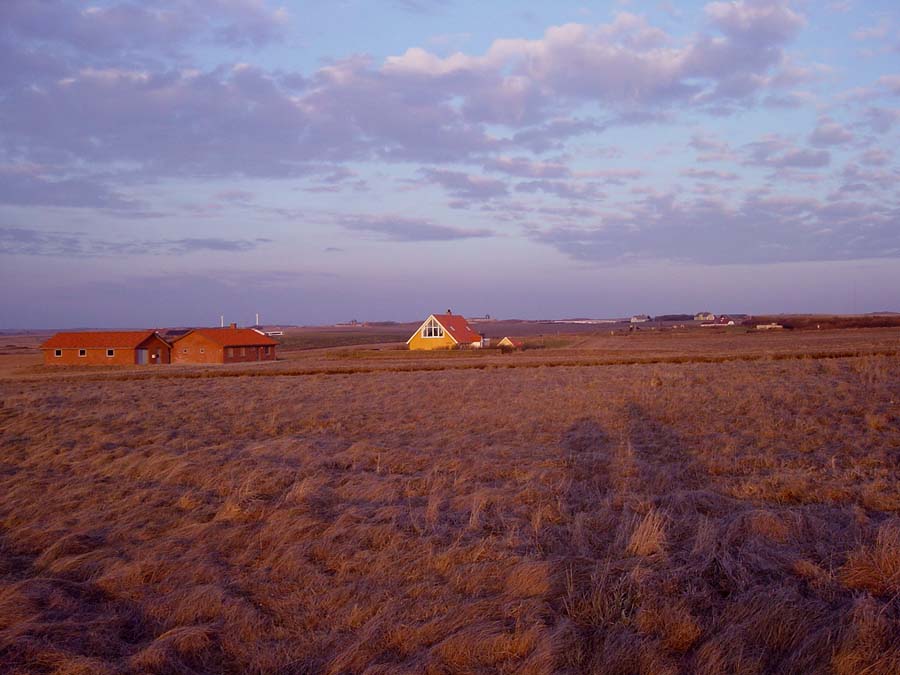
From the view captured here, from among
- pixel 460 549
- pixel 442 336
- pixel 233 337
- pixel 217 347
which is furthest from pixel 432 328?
pixel 460 549

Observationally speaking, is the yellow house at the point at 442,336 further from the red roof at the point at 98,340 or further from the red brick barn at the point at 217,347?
the red roof at the point at 98,340

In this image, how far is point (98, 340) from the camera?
71.4 metres

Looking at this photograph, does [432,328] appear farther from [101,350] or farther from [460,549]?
[460,549]

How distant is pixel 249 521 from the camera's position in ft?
27.3

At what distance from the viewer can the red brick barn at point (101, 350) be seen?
2758 inches

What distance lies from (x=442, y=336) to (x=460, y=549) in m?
66.4

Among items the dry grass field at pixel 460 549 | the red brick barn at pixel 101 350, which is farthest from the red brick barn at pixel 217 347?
the dry grass field at pixel 460 549

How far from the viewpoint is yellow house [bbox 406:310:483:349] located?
72.7 meters

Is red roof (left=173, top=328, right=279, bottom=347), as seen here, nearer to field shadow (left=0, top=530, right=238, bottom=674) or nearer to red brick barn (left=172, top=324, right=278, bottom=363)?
red brick barn (left=172, top=324, right=278, bottom=363)

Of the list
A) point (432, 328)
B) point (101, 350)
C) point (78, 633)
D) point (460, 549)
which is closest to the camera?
point (78, 633)

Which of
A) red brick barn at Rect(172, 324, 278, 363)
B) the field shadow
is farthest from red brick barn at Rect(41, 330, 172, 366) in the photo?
the field shadow

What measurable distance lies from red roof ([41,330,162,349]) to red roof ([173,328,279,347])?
4.44 metres

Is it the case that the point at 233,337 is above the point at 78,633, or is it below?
above

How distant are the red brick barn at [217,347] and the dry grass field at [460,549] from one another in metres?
58.3
